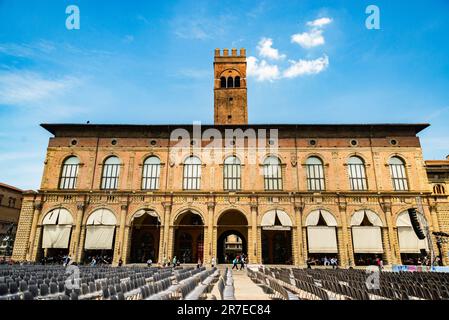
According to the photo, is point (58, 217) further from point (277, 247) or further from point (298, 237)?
point (298, 237)

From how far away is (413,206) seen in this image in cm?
2647

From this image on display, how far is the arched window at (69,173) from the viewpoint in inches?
1118

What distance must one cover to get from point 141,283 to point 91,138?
2310cm

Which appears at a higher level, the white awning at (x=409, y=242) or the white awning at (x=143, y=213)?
the white awning at (x=143, y=213)

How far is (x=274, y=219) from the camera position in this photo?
2642 centimetres

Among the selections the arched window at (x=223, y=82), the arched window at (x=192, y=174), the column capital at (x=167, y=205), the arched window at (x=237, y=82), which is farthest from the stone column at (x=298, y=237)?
the arched window at (x=223, y=82)

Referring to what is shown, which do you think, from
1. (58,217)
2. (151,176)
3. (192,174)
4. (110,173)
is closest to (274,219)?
(192,174)

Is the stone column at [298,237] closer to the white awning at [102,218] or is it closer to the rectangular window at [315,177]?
the rectangular window at [315,177]

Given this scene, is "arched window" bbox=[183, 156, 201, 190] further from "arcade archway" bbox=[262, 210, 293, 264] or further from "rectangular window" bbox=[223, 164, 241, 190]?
"arcade archway" bbox=[262, 210, 293, 264]

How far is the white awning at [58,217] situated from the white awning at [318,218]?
2263 cm

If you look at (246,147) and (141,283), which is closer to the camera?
(141,283)

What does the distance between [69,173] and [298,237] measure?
77.3 feet
